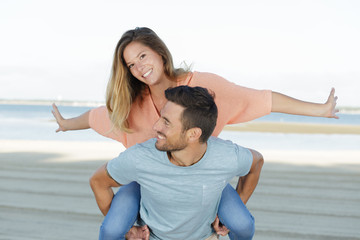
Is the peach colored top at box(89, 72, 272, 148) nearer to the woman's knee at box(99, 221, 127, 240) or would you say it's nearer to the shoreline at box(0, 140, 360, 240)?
the woman's knee at box(99, 221, 127, 240)

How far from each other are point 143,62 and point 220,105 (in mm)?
424

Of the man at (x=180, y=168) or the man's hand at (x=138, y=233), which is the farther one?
the man's hand at (x=138, y=233)

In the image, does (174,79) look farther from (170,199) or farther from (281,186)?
(281,186)

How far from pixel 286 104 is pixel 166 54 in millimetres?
611

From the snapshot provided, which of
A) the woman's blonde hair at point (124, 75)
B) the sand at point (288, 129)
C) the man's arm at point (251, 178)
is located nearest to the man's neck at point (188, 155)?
the man's arm at point (251, 178)

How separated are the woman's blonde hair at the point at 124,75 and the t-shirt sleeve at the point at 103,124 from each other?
0.31 ft

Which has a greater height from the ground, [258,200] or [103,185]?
[103,185]

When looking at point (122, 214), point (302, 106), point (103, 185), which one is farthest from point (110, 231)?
point (302, 106)

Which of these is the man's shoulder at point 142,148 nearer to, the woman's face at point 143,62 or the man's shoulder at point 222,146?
the man's shoulder at point 222,146

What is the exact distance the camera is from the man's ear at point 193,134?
6.35 ft

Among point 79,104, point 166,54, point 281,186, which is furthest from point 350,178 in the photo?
point 79,104

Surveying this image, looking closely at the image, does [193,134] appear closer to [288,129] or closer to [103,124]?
[103,124]

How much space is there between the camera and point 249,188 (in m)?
2.31

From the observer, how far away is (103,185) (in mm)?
2123
